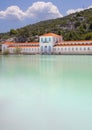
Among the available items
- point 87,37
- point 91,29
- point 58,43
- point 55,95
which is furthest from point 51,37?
point 55,95

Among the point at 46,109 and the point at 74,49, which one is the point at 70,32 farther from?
the point at 46,109

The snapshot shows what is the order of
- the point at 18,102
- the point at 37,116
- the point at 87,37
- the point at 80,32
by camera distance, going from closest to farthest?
1. the point at 37,116
2. the point at 18,102
3. the point at 87,37
4. the point at 80,32

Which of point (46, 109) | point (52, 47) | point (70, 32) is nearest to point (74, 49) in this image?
point (52, 47)

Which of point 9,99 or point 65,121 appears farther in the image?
point 9,99

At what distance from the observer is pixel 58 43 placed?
53.1 meters

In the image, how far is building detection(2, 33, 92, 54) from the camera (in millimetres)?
48356

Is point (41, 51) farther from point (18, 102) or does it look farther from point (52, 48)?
point (18, 102)

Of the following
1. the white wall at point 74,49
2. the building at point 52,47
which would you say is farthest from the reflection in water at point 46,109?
the building at point 52,47

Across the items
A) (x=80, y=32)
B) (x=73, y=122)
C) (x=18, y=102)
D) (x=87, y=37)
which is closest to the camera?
(x=73, y=122)

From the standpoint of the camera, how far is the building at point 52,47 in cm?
4836

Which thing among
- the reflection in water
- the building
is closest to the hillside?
the building

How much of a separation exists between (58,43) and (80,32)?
407 inches

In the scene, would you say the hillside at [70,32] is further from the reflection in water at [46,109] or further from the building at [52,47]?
the reflection in water at [46,109]

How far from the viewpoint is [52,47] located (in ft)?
172
